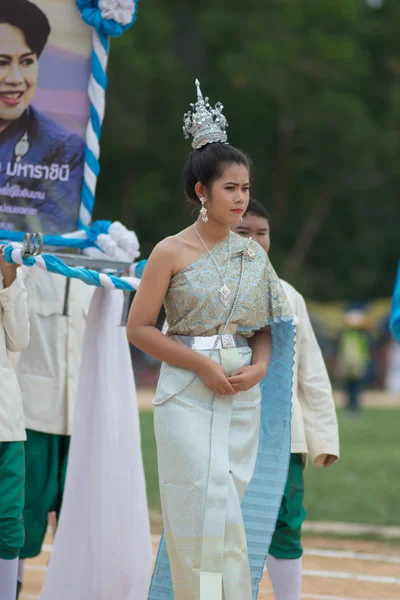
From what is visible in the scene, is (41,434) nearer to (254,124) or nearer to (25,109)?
(25,109)

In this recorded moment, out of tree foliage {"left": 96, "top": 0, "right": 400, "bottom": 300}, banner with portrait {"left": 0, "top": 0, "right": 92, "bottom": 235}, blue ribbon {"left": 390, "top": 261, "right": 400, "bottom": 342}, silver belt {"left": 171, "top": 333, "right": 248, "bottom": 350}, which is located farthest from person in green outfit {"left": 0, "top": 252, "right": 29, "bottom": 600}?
tree foliage {"left": 96, "top": 0, "right": 400, "bottom": 300}

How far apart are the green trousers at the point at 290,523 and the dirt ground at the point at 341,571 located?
87cm

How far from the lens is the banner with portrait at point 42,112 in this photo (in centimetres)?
509

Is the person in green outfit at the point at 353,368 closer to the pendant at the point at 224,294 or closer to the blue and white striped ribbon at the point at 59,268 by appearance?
the blue and white striped ribbon at the point at 59,268

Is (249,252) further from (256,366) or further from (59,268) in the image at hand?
(59,268)

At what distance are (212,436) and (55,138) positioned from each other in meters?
1.94

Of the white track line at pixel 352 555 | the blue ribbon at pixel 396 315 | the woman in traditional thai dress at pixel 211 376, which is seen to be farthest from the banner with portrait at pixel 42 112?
the white track line at pixel 352 555

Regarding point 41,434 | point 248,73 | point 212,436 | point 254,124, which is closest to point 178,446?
point 212,436

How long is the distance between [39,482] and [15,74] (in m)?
2.06

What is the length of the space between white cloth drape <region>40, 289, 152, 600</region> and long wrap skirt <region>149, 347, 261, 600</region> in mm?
1075

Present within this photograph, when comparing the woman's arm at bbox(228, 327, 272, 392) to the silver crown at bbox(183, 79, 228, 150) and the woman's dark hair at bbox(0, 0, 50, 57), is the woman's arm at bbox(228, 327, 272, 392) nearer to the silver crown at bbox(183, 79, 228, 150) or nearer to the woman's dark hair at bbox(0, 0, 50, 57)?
the silver crown at bbox(183, 79, 228, 150)

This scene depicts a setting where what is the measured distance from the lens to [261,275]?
4.18 meters

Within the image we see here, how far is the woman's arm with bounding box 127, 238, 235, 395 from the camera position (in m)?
3.95

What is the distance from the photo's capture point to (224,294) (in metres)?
4.02
